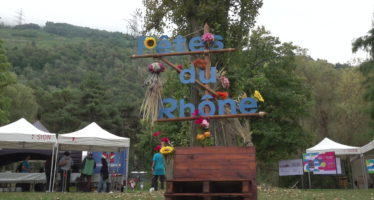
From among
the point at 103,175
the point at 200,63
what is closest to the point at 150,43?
the point at 200,63

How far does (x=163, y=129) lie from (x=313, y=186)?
1073 cm

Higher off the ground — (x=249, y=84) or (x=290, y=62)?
(x=290, y=62)

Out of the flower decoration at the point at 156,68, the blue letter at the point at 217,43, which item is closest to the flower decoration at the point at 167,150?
the flower decoration at the point at 156,68

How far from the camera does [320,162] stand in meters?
18.6

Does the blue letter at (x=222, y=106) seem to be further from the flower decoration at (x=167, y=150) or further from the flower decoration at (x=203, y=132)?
the flower decoration at (x=167, y=150)

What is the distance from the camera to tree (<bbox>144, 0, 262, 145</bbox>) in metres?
10.9

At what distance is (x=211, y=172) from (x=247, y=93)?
1922 centimetres

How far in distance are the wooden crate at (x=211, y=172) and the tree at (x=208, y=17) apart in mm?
4177

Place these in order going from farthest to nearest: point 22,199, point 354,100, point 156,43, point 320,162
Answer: point 354,100, point 320,162, point 22,199, point 156,43

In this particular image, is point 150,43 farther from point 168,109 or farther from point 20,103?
point 20,103

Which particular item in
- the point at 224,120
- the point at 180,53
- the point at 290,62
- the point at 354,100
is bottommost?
the point at 224,120

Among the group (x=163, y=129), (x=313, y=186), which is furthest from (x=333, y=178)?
(x=163, y=129)

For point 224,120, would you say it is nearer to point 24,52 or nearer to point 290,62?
point 290,62

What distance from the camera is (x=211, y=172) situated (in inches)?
220
